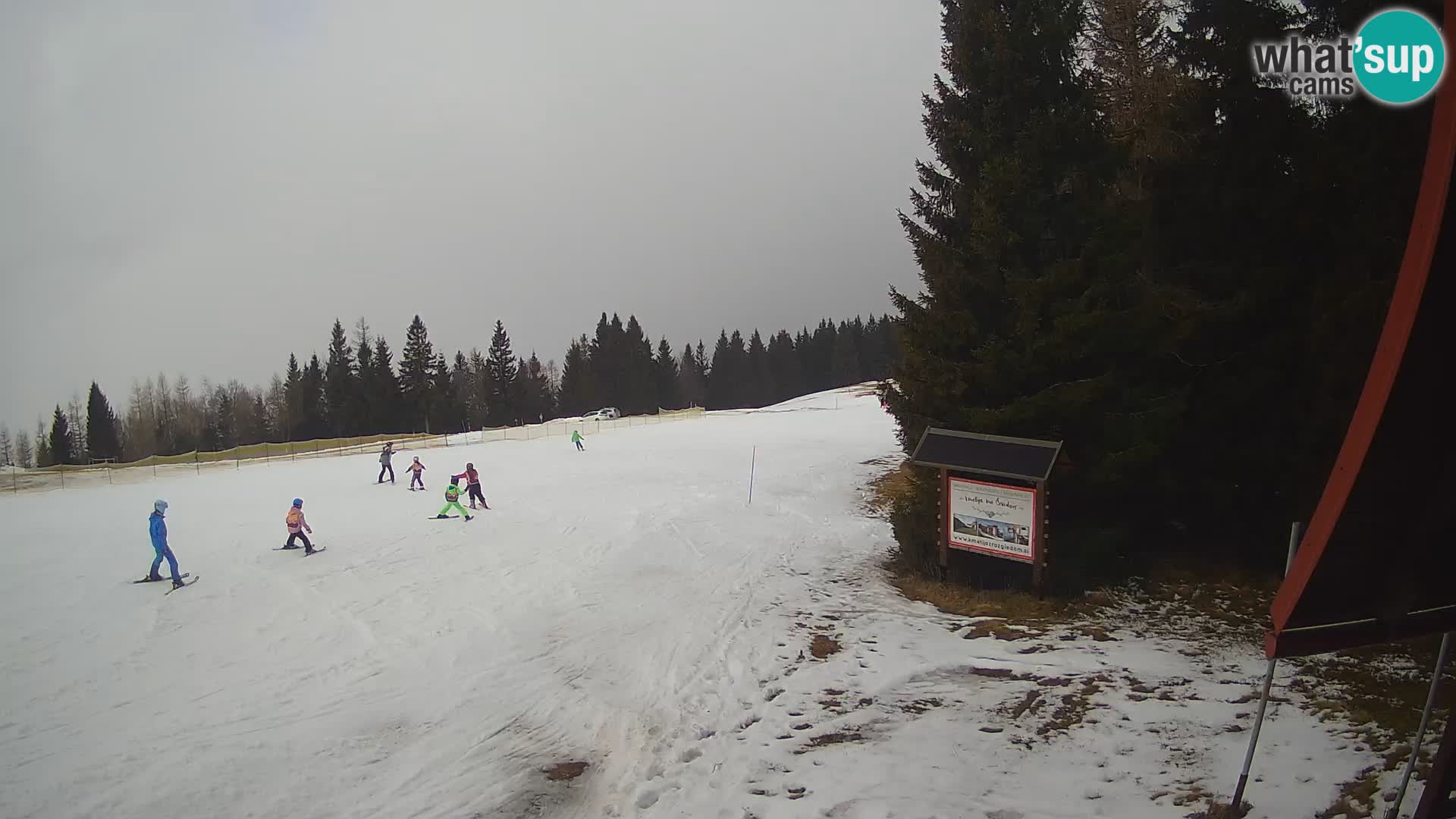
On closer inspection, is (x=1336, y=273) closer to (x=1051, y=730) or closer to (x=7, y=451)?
(x=1051, y=730)

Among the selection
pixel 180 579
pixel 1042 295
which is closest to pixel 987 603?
pixel 1042 295

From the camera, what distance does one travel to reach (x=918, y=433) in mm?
13992

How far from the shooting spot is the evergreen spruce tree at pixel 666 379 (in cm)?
10850

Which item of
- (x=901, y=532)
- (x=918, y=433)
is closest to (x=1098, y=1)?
(x=918, y=433)

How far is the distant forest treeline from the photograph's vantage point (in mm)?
82562

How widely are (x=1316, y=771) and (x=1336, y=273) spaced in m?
7.24

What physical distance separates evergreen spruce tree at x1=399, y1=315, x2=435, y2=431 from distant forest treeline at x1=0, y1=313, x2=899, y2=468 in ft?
0.42

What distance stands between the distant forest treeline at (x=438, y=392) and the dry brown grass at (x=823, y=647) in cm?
5415

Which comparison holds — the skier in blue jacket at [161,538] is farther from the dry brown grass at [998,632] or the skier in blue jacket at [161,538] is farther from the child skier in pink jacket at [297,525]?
the dry brown grass at [998,632]

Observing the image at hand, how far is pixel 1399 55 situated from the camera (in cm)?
722

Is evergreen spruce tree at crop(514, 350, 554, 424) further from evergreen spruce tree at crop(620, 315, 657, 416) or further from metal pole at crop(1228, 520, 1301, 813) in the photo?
metal pole at crop(1228, 520, 1301, 813)

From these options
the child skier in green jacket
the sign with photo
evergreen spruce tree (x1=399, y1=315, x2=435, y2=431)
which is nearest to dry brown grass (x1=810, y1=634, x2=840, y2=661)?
the sign with photo

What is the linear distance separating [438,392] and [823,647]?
85.8m

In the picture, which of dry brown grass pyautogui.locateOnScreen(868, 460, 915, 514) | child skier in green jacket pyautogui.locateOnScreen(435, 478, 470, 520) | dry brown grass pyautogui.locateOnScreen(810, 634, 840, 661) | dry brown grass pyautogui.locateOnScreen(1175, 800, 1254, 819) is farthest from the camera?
dry brown grass pyautogui.locateOnScreen(868, 460, 915, 514)
